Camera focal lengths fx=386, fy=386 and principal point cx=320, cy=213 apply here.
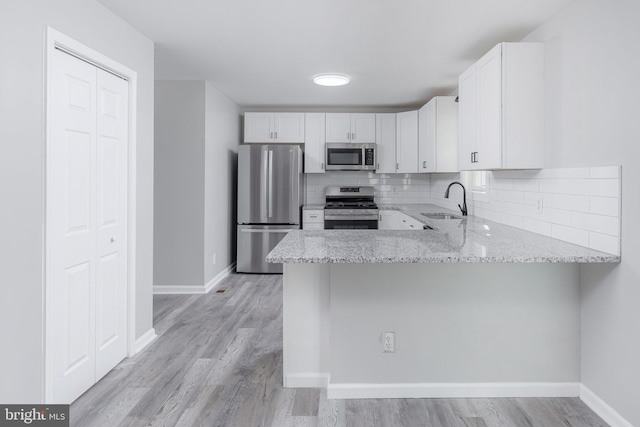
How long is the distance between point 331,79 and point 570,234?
8.53 ft

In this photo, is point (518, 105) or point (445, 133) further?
point (445, 133)

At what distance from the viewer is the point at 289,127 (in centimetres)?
544

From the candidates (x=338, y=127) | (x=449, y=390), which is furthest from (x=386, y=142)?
(x=449, y=390)

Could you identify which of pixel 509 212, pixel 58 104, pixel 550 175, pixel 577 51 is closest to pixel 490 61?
pixel 577 51

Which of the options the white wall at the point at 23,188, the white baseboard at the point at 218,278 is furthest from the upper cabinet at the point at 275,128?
the white wall at the point at 23,188

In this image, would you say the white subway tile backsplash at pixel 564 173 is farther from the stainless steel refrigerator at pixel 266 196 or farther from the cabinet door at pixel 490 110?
the stainless steel refrigerator at pixel 266 196

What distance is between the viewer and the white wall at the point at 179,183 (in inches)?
167

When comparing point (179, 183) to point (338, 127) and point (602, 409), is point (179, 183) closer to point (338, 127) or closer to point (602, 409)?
point (338, 127)

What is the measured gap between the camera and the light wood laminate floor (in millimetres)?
1971

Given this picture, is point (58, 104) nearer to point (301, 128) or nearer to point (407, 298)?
point (407, 298)

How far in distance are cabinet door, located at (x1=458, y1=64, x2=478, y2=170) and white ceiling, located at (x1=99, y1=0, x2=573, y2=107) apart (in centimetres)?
30

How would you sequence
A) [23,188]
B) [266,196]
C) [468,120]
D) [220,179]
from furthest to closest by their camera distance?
[266,196] → [220,179] → [468,120] → [23,188]

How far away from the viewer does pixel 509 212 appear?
3107 mm

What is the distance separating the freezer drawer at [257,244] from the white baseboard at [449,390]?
3.08 m
